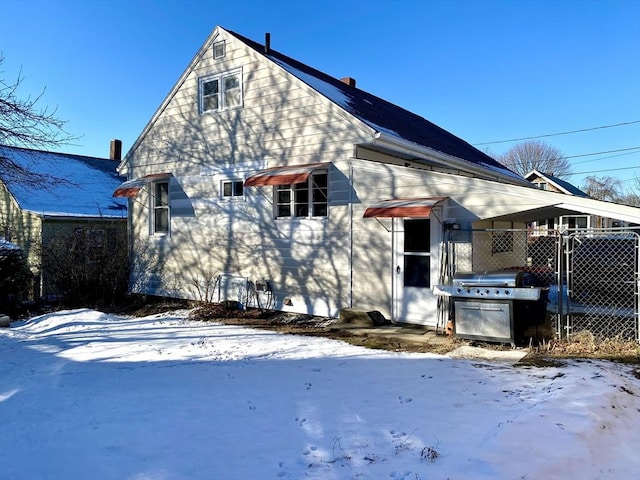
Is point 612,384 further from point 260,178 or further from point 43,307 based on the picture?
point 43,307

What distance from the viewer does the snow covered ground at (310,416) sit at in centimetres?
351

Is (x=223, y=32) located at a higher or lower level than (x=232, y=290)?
higher

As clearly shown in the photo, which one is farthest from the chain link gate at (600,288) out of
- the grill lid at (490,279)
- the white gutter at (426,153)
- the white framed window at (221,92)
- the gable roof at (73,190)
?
the gable roof at (73,190)

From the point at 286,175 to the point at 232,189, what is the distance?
253 cm

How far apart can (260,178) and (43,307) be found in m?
8.60

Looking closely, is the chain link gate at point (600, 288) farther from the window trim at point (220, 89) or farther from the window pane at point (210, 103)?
the window pane at point (210, 103)

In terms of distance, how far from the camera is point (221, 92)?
12.1 m

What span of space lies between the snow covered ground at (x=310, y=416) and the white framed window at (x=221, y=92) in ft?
22.3

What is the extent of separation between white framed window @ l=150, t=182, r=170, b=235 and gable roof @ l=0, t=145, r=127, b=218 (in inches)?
175

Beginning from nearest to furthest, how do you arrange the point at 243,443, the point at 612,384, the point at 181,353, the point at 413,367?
1. the point at 243,443
2. the point at 612,384
3. the point at 413,367
4. the point at 181,353

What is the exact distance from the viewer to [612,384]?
500 centimetres

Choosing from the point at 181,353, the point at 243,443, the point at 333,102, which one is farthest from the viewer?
the point at 333,102

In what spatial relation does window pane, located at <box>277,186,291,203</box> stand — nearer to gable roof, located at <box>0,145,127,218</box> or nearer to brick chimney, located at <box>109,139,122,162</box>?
gable roof, located at <box>0,145,127,218</box>

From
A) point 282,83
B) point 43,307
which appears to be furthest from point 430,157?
point 43,307
